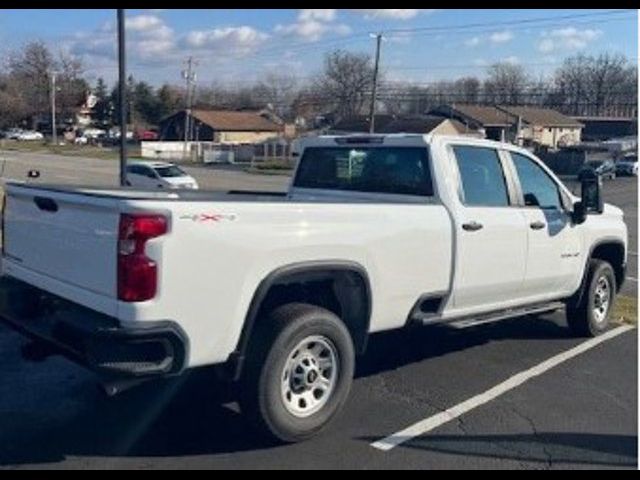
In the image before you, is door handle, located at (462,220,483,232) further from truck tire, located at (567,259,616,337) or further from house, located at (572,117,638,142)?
house, located at (572,117,638,142)

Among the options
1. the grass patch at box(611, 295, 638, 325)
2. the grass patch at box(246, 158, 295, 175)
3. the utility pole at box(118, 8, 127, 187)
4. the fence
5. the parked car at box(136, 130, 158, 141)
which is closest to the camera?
the grass patch at box(611, 295, 638, 325)

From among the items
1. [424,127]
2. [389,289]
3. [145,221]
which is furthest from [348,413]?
[424,127]

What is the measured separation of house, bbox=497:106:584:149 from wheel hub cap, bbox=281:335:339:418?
70.4 metres

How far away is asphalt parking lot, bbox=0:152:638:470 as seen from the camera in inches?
152

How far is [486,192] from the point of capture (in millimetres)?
5348

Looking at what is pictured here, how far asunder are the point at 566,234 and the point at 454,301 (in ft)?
5.34

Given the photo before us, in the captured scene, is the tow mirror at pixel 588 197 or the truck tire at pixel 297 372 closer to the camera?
the truck tire at pixel 297 372

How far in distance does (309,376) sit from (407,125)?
6091cm

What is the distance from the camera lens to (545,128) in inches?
3127

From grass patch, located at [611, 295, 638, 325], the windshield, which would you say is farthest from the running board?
the windshield

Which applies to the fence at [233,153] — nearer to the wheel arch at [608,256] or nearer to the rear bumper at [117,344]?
the wheel arch at [608,256]

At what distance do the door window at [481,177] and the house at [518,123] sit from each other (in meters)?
62.9

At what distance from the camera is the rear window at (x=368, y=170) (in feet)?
16.9

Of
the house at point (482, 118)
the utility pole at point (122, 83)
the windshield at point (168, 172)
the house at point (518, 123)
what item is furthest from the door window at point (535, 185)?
the house at point (482, 118)
